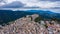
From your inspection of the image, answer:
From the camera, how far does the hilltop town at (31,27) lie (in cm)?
377

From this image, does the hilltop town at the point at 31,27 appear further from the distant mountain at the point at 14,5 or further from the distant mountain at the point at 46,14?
the distant mountain at the point at 14,5

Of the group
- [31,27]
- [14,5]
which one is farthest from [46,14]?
[14,5]

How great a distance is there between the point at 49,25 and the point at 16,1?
112 centimetres

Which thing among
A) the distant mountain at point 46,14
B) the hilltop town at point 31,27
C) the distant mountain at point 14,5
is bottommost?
the hilltop town at point 31,27

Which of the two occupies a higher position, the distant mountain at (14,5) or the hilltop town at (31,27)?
the distant mountain at (14,5)

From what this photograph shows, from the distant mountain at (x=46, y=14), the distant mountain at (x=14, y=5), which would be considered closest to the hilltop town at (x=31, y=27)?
the distant mountain at (x=46, y=14)

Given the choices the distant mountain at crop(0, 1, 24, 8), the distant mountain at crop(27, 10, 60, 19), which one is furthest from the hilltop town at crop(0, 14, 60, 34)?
the distant mountain at crop(0, 1, 24, 8)

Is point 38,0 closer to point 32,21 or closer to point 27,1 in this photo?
point 27,1

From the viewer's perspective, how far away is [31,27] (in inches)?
150

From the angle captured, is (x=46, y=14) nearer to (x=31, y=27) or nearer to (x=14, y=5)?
(x=31, y=27)

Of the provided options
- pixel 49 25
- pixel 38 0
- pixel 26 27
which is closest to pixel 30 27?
pixel 26 27

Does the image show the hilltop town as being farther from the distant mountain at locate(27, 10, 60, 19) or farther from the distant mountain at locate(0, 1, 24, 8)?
the distant mountain at locate(0, 1, 24, 8)

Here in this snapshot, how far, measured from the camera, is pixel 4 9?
12.8 ft

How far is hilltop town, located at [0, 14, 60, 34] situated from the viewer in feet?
12.4
